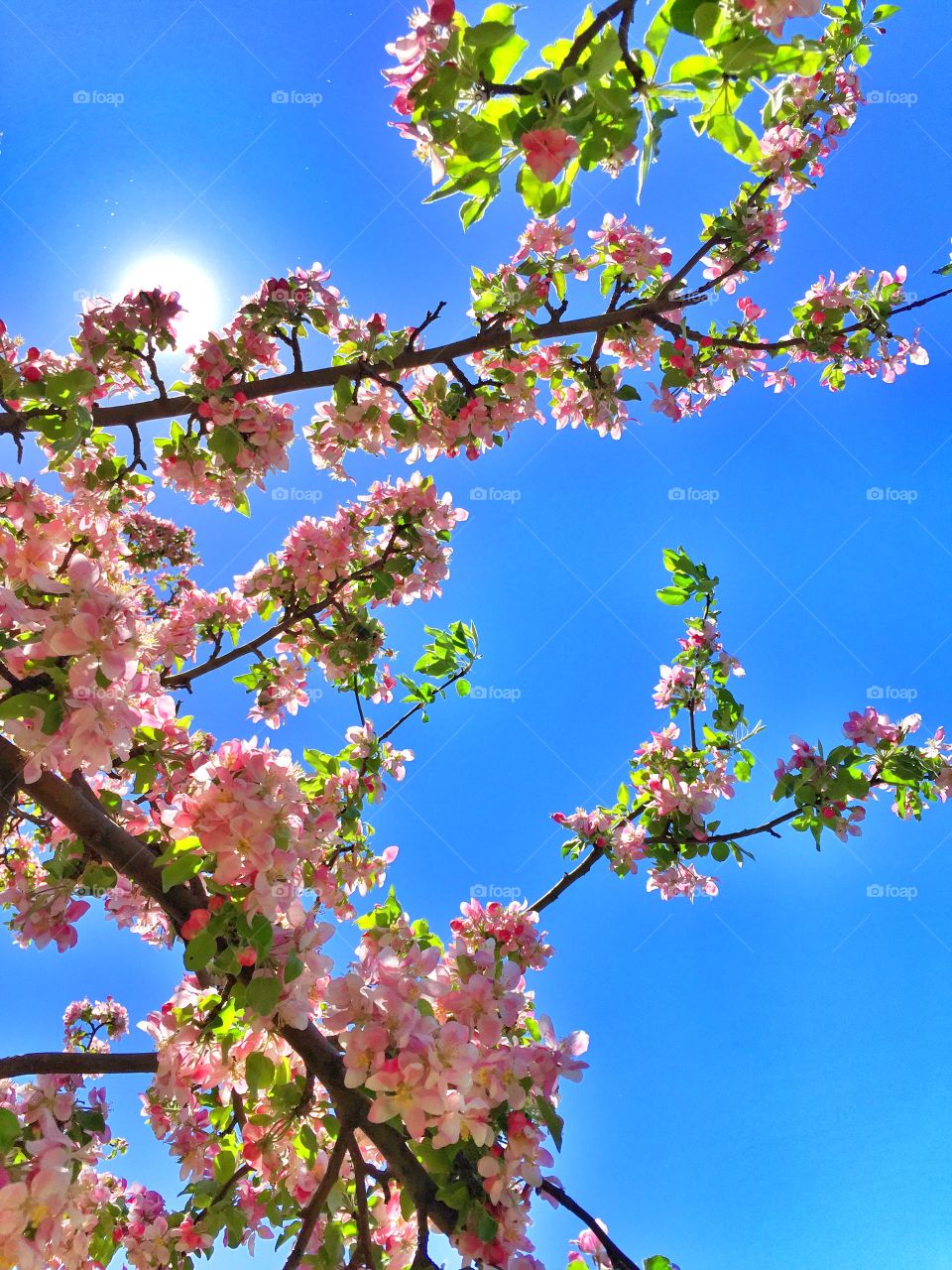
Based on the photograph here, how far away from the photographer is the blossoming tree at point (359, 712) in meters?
1.50

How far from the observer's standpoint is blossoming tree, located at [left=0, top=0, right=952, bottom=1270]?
1505 millimetres

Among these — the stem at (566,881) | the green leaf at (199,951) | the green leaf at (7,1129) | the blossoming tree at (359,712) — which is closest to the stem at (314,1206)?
the blossoming tree at (359,712)

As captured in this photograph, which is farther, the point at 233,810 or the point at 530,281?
the point at 530,281

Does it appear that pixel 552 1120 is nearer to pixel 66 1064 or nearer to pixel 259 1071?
pixel 259 1071

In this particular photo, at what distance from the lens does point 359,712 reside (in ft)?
14.2

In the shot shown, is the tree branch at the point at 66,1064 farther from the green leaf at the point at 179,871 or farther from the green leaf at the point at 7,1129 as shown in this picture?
the green leaf at the point at 179,871

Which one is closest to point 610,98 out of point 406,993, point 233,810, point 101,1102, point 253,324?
point 233,810

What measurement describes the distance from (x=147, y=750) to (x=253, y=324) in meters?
1.92

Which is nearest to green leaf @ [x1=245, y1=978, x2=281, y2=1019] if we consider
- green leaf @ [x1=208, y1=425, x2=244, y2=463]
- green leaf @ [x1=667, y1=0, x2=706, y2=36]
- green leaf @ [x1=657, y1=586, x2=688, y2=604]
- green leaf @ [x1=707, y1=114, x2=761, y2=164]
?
green leaf @ [x1=707, y1=114, x2=761, y2=164]

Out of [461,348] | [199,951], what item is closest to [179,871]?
[199,951]

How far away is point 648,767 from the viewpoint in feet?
13.7

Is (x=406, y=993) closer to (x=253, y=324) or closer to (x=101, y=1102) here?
(x=101, y=1102)

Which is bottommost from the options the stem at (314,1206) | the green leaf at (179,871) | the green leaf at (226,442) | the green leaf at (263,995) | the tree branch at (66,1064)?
the stem at (314,1206)

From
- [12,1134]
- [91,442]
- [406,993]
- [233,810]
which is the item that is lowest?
[12,1134]
